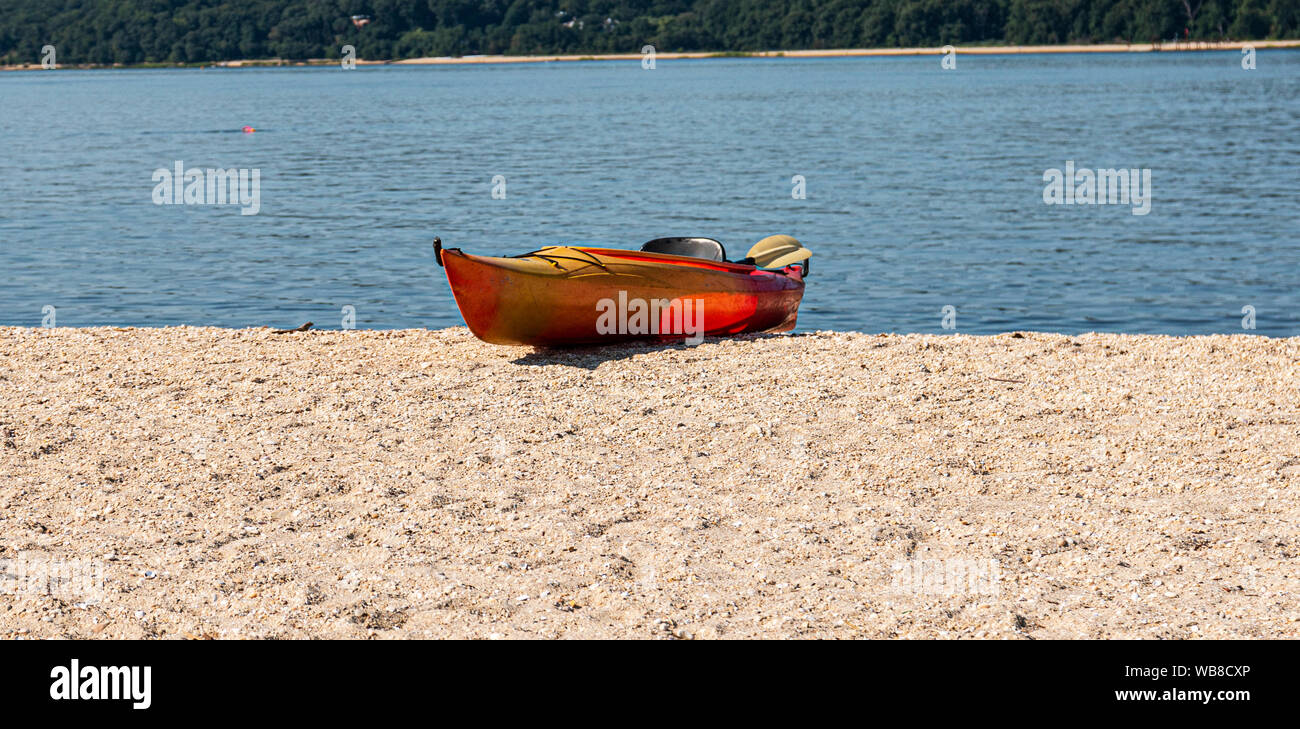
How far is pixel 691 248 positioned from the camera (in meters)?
13.5

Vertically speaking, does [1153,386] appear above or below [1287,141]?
below

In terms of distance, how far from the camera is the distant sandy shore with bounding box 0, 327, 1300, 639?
6387 mm

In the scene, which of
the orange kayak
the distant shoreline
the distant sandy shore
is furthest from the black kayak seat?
the distant shoreline

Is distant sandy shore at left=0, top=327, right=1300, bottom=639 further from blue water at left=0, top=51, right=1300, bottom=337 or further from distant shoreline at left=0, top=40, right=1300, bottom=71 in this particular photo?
distant shoreline at left=0, top=40, right=1300, bottom=71

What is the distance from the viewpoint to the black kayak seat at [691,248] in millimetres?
13344

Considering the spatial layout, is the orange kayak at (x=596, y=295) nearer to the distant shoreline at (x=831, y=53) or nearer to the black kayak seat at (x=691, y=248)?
the black kayak seat at (x=691, y=248)

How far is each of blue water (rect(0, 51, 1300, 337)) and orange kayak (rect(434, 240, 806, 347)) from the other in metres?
4.75

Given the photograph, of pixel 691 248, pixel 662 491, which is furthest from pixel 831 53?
pixel 662 491

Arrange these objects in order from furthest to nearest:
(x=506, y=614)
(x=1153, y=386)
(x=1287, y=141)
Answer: (x=1287, y=141) < (x=1153, y=386) < (x=506, y=614)

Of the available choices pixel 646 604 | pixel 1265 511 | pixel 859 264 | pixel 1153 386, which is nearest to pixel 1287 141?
pixel 859 264

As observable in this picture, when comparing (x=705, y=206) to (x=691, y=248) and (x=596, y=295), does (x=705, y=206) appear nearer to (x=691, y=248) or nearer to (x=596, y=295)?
(x=691, y=248)

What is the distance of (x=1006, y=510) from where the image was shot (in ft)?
25.8

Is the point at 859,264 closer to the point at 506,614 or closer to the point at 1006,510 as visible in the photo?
the point at 1006,510
